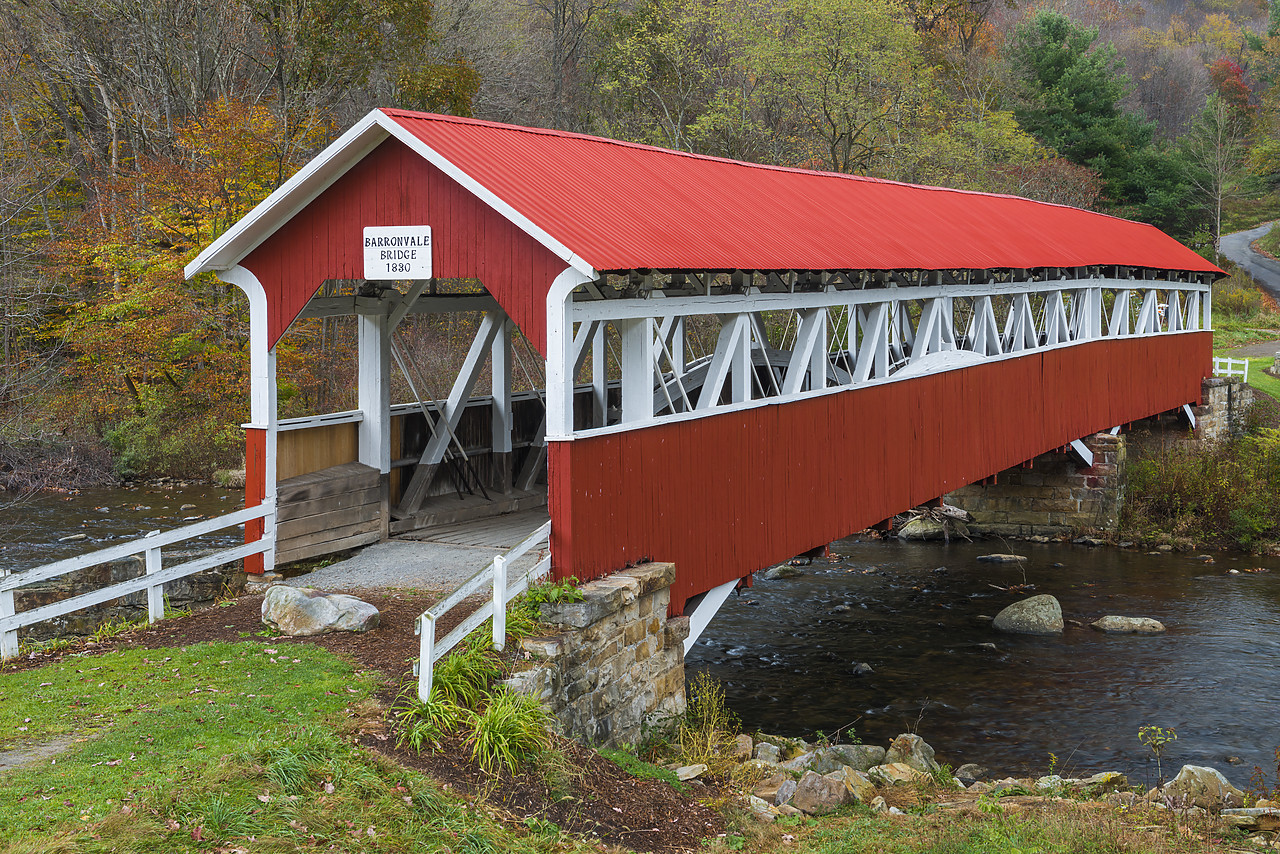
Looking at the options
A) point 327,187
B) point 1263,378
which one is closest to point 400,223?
point 327,187

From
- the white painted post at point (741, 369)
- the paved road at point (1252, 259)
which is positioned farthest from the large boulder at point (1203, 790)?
the paved road at point (1252, 259)

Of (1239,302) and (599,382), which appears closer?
(599,382)

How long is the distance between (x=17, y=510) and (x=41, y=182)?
35.3 ft

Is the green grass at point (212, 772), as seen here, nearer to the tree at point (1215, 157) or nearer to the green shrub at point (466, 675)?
the green shrub at point (466, 675)

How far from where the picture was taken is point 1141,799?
9344 mm

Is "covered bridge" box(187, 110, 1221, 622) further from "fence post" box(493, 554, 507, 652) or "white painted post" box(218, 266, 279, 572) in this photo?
"fence post" box(493, 554, 507, 652)

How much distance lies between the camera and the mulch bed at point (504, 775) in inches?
271

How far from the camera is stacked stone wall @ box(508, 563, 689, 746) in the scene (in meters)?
7.99

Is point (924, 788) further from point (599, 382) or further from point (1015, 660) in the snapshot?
point (1015, 660)

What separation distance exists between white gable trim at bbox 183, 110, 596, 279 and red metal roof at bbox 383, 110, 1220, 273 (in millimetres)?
70

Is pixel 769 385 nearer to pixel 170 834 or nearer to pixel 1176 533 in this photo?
pixel 1176 533

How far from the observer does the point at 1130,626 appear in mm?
16766

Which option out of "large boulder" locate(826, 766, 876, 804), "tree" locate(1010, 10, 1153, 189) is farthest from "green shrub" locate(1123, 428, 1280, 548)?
"tree" locate(1010, 10, 1153, 189)

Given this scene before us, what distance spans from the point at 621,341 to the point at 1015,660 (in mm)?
7824
